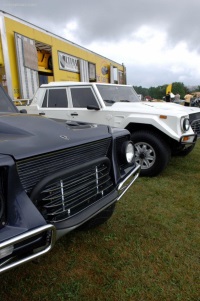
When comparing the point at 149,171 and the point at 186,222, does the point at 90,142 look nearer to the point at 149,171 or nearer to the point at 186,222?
the point at 186,222

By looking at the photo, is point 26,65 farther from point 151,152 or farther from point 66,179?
point 66,179

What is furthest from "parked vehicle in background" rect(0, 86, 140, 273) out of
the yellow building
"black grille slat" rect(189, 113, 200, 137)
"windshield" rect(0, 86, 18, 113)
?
the yellow building

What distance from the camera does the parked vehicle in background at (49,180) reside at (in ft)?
3.96

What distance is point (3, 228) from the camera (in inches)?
46.4

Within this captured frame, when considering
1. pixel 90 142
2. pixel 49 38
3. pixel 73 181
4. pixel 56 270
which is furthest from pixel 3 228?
pixel 49 38

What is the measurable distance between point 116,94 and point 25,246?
4196mm

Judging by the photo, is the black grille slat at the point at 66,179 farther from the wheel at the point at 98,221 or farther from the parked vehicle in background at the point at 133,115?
the parked vehicle in background at the point at 133,115

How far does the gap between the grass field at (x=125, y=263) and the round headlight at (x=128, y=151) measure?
840 millimetres

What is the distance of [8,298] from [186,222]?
1981 mm

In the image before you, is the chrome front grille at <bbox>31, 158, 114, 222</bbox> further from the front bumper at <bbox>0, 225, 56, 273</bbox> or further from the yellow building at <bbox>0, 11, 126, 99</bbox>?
the yellow building at <bbox>0, 11, 126, 99</bbox>

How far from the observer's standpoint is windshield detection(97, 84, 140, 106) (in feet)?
15.4

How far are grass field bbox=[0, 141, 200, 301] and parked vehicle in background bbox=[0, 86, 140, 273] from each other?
635 millimetres

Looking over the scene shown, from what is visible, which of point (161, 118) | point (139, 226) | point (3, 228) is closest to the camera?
point (3, 228)

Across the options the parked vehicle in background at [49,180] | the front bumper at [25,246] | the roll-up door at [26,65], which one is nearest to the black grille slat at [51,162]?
the parked vehicle in background at [49,180]
